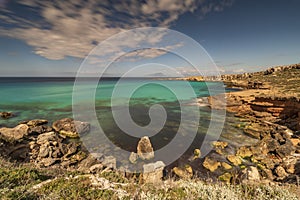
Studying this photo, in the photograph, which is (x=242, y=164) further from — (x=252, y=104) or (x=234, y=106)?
(x=234, y=106)

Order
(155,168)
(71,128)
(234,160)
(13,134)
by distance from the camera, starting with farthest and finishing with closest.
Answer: (71,128) → (13,134) → (234,160) → (155,168)

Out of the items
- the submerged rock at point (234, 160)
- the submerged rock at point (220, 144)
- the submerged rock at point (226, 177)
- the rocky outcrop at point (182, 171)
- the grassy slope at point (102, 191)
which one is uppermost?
the grassy slope at point (102, 191)

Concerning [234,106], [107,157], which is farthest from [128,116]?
[234,106]

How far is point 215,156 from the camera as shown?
40.7 feet

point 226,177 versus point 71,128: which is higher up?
point 71,128

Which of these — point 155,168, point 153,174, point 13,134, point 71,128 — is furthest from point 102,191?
point 13,134

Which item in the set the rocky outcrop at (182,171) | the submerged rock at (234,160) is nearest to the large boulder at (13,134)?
the rocky outcrop at (182,171)

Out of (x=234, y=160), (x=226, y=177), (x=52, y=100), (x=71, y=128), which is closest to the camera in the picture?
(x=226, y=177)

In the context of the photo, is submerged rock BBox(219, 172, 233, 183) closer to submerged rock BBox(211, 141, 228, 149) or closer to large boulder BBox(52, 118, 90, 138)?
submerged rock BBox(211, 141, 228, 149)

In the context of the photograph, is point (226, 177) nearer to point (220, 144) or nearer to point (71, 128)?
point (220, 144)

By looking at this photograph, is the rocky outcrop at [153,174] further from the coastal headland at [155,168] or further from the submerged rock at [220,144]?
the submerged rock at [220,144]

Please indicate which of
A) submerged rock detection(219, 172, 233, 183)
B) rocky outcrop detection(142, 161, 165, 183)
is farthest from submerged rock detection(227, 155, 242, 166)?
rocky outcrop detection(142, 161, 165, 183)

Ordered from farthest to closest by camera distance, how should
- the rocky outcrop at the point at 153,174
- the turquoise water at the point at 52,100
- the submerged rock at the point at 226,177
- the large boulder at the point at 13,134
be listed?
the turquoise water at the point at 52,100 → the large boulder at the point at 13,134 → the submerged rock at the point at 226,177 → the rocky outcrop at the point at 153,174

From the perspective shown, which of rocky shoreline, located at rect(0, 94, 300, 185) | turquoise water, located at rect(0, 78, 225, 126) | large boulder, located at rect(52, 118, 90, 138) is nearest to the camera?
rocky shoreline, located at rect(0, 94, 300, 185)
